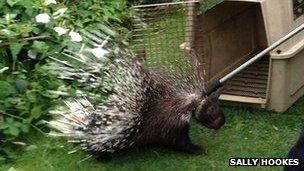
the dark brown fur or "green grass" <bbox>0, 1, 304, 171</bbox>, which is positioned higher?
the dark brown fur

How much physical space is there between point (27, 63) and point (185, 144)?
1174 millimetres

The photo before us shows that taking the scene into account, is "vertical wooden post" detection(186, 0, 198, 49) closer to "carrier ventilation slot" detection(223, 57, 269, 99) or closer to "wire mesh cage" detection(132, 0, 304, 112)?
"wire mesh cage" detection(132, 0, 304, 112)

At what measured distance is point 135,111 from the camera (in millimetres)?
3117

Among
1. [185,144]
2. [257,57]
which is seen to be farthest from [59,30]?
[257,57]

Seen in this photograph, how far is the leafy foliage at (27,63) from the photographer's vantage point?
3512mm

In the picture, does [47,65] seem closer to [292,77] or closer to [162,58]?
[162,58]

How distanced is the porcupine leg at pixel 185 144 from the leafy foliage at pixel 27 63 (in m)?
0.74

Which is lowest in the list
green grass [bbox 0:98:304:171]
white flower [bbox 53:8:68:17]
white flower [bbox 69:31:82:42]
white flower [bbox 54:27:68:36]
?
green grass [bbox 0:98:304:171]

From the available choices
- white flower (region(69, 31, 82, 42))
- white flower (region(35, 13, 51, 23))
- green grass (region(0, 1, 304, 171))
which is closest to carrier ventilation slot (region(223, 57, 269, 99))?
green grass (region(0, 1, 304, 171))

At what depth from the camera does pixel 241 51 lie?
4465 mm

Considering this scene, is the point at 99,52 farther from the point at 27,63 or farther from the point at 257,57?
the point at 257,57

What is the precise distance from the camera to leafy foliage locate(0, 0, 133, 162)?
3512mm
